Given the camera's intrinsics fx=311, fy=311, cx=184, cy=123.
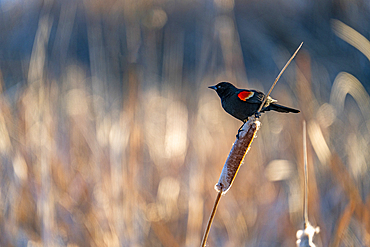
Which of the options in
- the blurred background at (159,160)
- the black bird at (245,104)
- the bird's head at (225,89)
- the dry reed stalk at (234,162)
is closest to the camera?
the dry reed stalk at (234,162)

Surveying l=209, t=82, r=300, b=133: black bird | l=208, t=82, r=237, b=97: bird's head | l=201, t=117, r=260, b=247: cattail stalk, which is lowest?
l=201, t=117, r=260, b=247: cattail stalk

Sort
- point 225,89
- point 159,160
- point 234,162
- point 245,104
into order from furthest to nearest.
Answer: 1. point 159,160
2. point 225,89
3. point 245,104
4. point 234,162

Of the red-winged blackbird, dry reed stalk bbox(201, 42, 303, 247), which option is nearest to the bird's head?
the red-winged blackbird

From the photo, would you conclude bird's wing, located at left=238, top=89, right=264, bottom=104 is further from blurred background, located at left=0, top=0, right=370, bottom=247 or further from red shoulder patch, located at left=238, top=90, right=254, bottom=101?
blurred background, located at left=0, top=0, right=370, bottom=247

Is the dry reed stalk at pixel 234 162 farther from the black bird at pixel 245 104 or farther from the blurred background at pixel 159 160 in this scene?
the blurred background at pixel 159 160

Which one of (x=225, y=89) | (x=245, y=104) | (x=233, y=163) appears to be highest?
(x=225, y=89)

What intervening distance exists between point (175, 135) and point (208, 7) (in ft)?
2.75

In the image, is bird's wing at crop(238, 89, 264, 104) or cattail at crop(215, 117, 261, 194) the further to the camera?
bird's wing at crop(238, 89, 264, 104)

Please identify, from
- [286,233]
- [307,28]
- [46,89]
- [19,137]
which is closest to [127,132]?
[46,89]

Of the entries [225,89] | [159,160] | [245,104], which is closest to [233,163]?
[245,104]

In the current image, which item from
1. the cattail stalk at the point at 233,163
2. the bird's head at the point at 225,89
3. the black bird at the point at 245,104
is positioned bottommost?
the cattail stalk at the point at 233,163

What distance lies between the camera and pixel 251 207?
1946 mm

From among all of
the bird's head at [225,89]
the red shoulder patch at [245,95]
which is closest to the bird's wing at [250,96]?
the red shoulder patch at [245,95]

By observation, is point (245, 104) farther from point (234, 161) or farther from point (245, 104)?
point (234, 161)
